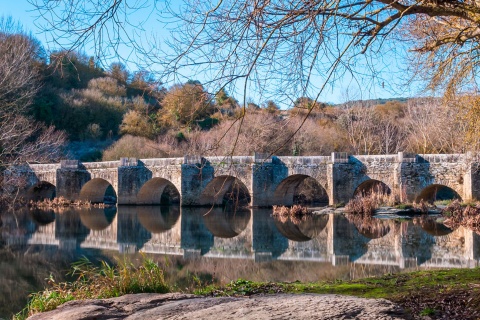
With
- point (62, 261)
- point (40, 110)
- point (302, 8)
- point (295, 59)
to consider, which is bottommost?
point (62, 261)

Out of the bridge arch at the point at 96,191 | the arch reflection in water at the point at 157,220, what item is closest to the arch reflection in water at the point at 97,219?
the arch reflection in water at the point at 157,220

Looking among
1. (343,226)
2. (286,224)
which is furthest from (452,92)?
(286,224)

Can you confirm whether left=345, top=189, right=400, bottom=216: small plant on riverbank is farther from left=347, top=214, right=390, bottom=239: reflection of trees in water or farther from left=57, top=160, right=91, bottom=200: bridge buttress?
left=57, top=160, right=91, bottom=200: bridge buttress

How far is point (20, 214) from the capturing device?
24.6 meters

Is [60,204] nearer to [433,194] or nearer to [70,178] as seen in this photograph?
[70,178]

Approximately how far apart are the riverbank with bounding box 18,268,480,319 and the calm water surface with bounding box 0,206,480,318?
2.56 metres

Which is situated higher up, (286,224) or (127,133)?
(127,133)

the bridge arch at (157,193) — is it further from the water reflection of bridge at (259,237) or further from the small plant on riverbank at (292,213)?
the small plant on riverbank at (292,213)

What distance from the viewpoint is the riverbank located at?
3.46 m

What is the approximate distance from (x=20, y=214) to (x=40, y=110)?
16749 millimetres

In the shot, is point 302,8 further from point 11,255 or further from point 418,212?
point 418,212

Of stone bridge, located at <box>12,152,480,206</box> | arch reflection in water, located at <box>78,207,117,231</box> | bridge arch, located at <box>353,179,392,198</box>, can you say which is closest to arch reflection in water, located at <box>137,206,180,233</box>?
arch reflection in water, located at <box>78,207,117,231</box>

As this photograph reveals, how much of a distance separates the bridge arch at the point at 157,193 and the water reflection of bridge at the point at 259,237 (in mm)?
6472

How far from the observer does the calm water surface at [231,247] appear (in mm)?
10156
